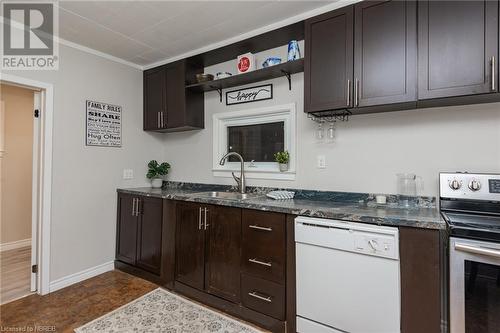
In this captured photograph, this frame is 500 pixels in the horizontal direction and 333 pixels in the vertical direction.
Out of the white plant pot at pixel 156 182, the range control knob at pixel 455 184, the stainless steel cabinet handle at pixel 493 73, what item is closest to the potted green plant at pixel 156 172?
the white plant pot at pixel 156 182

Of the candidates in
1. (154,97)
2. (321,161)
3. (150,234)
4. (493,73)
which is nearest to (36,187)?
(150,234)

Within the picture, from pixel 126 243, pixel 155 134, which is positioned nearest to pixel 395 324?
pixel 126 243

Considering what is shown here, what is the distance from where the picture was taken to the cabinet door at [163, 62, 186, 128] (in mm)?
→ 2998

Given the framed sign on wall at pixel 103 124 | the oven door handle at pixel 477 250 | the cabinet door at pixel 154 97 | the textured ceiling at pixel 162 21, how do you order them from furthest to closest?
1. the cabinet door at pixel 154 97
2. the framed sign on wall at pixel 103 124
3. the textured ceiling at pixel 162 21
4. the oven door handle at pixel 477 250

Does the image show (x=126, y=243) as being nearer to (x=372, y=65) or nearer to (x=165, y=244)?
(x=165, y=244)

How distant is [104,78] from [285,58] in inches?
82.2

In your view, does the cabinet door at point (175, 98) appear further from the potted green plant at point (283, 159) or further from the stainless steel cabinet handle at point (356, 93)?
the stainless steel cabinet handle at point (356, 93)

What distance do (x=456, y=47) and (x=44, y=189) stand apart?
11.5 feet

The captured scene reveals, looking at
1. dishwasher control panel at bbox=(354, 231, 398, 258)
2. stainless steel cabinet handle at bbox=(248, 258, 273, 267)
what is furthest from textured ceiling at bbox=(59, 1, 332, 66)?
stainless steel cabinet handle at bbox=(248, 258, 273, 267)

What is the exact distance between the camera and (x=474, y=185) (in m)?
1.70

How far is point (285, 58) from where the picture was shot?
8.50 feet

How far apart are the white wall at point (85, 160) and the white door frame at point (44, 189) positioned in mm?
48

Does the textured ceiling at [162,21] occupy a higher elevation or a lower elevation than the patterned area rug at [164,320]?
higher

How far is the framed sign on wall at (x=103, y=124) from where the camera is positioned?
2.91 metres
